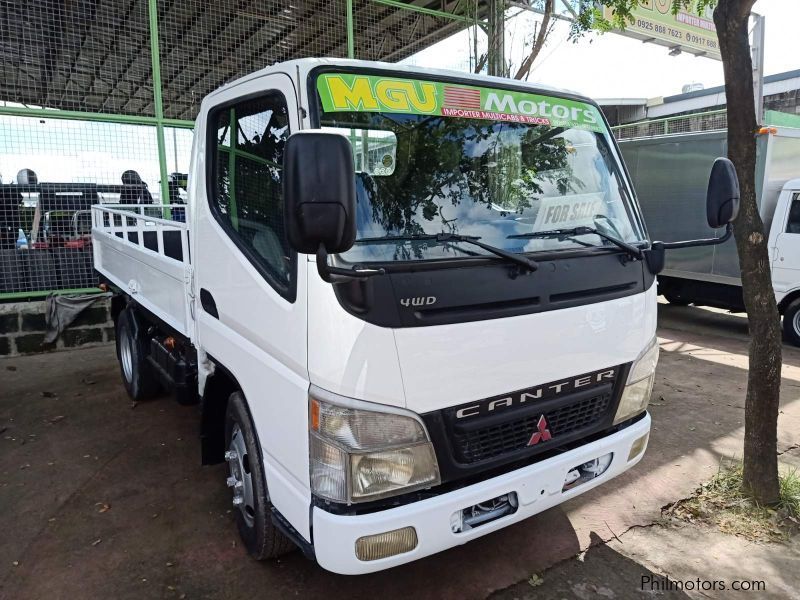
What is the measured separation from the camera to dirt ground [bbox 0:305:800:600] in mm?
2619

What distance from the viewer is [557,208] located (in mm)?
2580

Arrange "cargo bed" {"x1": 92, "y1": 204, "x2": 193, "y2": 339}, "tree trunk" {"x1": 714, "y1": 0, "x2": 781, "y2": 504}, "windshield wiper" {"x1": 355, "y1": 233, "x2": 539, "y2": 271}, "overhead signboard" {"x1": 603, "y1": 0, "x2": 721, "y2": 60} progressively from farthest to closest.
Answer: "overhead signboard" {"x1": 603, "y1": 0, "x2": 721, "y2": 60}
"cargo bed" {"x1": 92, "y1": 204, "x2": 193, "y2": 339}
"tree trunk" {"x1": 714, "y1": 0, "x2": 781, "y2": 504}
"windshield wiper" {"x1": 355, "y1": 233, "x2": 539, "y2": 271}

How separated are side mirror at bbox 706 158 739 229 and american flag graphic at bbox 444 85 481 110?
3.79 feet

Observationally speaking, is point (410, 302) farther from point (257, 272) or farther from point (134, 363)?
point (134, 363)

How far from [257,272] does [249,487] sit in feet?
3.57

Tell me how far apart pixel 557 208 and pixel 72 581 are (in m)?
2.85

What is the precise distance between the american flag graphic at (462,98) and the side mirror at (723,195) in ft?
3.79

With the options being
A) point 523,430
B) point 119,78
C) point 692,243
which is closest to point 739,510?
point 692,243

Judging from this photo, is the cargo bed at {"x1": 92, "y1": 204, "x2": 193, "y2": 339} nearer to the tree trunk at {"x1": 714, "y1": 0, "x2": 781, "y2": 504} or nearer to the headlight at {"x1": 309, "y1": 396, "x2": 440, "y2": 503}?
the headlight at {"x1": 309, "y1": 396, "x2": 440, "y2": 503}

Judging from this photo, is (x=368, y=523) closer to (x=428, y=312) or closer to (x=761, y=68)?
(x=428, y=312)

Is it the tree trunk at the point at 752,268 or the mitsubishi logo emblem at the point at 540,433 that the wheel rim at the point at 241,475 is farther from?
the tree trunk at the point at 752,268

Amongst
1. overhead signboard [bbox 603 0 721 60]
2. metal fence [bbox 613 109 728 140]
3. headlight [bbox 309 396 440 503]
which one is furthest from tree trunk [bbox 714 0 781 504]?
metal fence [bbox 613 109 728 140]

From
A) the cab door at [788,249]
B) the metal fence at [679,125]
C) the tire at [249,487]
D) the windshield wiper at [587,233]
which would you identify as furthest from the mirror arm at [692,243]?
the metal fence at [679,125]

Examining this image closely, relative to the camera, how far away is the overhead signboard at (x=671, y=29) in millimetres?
7855
